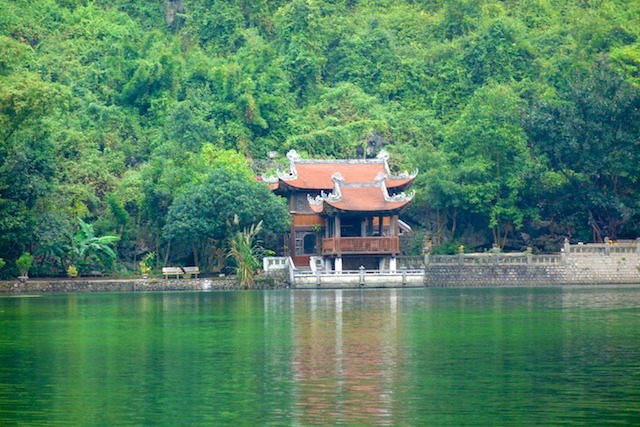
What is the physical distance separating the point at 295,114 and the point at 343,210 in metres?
16.4

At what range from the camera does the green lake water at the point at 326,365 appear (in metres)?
17.2

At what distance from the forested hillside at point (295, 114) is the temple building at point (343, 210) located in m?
2.14

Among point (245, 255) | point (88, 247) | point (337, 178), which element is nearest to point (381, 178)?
A: point (337, 178)

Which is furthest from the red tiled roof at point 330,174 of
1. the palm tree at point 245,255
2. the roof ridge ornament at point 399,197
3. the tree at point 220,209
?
the palm tree at point 245,255

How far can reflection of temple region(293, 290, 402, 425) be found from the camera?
1709 centimetres

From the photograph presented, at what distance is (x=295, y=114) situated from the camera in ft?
221

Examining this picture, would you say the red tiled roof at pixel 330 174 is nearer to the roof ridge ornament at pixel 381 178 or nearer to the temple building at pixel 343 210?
the temple building at pixel 343 210

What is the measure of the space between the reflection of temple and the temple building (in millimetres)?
15662

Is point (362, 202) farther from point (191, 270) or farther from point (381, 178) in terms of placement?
point (191, 270)

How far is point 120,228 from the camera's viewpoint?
5541 centimetres

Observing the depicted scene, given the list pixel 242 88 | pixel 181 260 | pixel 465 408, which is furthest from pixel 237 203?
pixel 465 408

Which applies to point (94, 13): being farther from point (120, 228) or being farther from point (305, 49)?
point (120, 228)

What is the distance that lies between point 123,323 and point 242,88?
33.6 meters

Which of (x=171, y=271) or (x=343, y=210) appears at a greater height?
(x=343, y=210)
